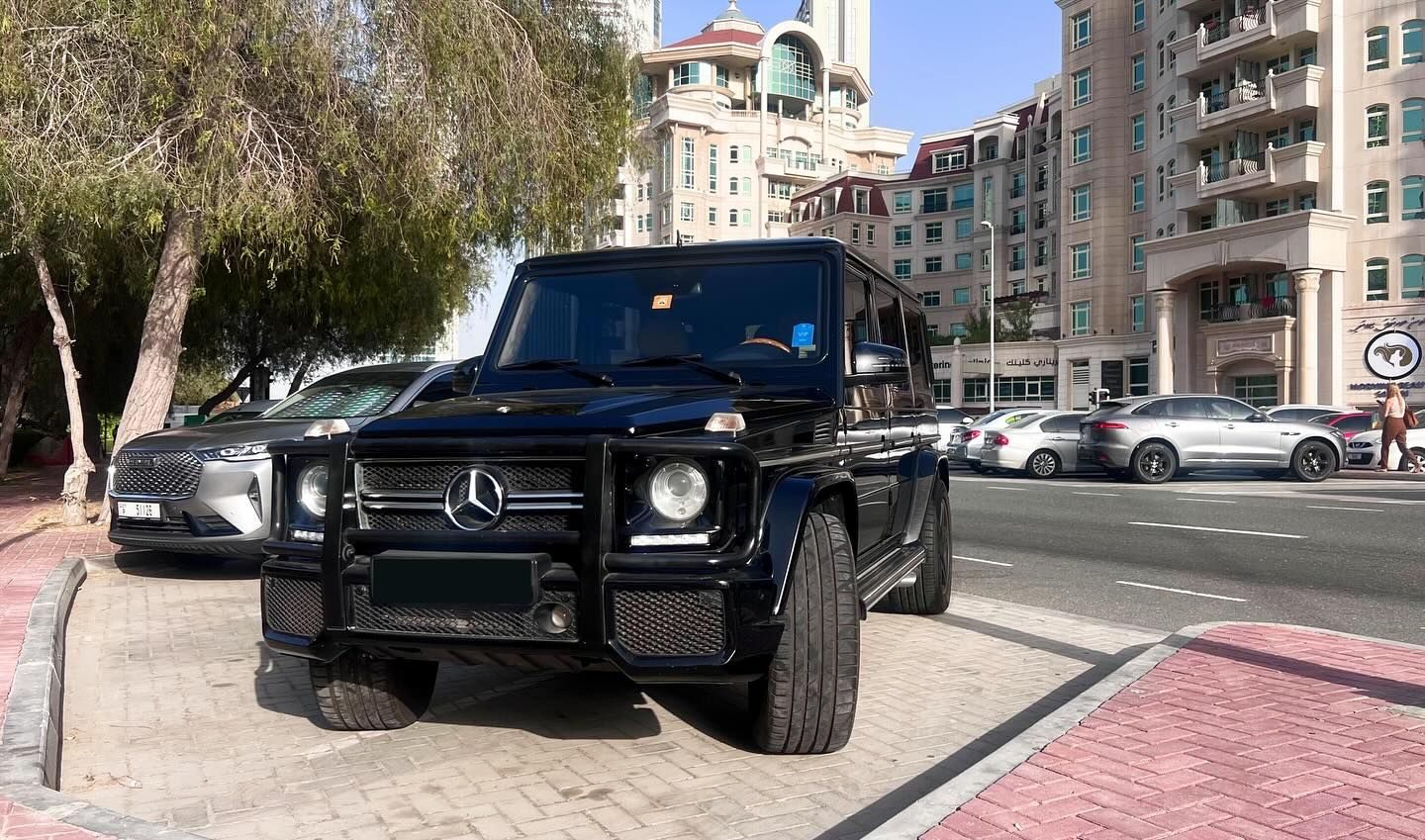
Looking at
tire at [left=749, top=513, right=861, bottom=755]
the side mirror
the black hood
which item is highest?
the side mirror

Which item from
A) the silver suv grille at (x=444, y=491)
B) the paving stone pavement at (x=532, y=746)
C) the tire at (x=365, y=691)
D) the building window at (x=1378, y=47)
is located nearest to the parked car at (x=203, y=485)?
the paving stone pavement at (x=532, y=746)

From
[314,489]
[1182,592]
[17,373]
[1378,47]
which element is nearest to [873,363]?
[314,489]

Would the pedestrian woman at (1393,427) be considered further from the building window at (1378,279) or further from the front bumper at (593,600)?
the front bumper at (593,600)

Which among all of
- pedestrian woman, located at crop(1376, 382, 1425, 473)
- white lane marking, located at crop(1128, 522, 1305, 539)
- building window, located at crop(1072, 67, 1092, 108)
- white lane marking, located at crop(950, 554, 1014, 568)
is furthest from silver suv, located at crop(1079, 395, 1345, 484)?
building window, located at crop(1072, 67, 1092, 108)

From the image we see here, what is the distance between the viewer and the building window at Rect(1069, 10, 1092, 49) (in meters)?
55.6

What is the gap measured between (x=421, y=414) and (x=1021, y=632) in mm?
4093

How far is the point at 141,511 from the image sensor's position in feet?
29.2

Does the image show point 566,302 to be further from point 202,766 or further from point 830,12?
point 830,12

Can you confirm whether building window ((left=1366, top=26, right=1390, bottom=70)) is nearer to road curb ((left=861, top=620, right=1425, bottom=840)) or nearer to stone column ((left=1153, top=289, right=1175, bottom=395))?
stone column ((left=1153, top=289, right=1175, bottom=395))

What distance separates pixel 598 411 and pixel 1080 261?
56.6 metres

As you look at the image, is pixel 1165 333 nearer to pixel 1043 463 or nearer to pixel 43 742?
pixel 1043 463

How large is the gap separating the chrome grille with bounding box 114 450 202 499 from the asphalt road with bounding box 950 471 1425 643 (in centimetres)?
592

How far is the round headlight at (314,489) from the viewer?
14.0 feet

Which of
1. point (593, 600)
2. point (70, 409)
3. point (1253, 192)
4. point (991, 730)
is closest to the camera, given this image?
point (593, 600)
